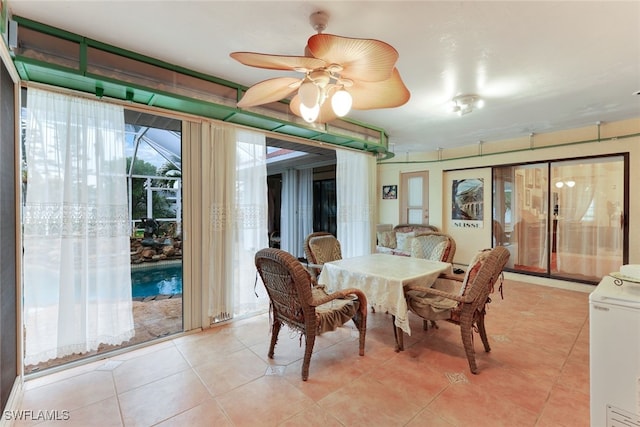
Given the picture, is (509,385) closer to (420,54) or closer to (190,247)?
(420,54)

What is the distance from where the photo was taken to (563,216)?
4414 millimetres

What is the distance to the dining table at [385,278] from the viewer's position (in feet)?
7.55

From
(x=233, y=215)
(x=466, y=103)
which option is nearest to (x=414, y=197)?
(x=466, y=103)

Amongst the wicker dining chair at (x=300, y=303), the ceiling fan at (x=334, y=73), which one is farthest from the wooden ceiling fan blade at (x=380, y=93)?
the wicker dining chair at (x=300, y=303)

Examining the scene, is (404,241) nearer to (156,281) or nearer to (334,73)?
Result: (334,73)

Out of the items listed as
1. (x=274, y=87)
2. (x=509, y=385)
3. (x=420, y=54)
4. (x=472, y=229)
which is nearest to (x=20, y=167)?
(x=274, y=87)

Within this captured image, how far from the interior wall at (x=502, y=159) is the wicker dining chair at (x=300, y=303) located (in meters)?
3.90

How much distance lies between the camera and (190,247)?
8.97 feet

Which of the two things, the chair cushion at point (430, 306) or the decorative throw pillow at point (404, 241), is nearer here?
the chair cushion at point (430, 306)

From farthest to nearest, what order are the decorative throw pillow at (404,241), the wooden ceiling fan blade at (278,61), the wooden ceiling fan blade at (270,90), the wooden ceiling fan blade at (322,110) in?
the decorative throw pillow at (404,241), the wooden ceiling fan blade at (322,110), the wooden ceiling fan blade at (270,90), the wooden ceiling fan blade at (278,61)

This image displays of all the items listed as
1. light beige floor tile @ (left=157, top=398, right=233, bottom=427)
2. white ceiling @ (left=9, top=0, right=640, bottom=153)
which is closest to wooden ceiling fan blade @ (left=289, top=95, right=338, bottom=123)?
white ceiling @ (left=9, top=0, right=640, bottom=153)

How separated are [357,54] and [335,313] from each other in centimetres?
181

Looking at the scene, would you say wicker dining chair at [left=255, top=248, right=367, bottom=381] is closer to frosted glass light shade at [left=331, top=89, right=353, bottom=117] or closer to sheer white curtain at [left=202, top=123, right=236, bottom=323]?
sheer white curtain at [left=202, top=123, right=236, bottom=323]

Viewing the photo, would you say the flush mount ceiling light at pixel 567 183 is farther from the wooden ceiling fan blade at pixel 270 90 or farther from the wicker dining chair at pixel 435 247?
the wooden ceiling fan blade at pixel 270 90
